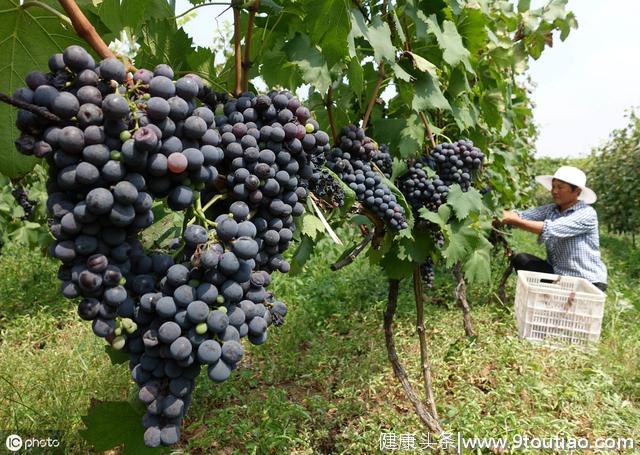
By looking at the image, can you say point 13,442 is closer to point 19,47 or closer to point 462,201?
point 19,47

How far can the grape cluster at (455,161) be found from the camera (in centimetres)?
223

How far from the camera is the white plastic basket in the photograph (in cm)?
415

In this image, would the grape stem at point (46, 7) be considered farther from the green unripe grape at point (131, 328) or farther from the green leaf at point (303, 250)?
the green leaf at point (303, 250)

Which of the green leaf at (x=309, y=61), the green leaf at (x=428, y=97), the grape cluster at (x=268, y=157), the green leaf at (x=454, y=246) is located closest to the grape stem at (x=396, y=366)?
the green leaf at (x=454, y=246)

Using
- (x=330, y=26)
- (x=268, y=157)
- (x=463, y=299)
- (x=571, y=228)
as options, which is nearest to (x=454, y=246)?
(x=330, y=26)

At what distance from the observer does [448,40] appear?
1771 millimetres

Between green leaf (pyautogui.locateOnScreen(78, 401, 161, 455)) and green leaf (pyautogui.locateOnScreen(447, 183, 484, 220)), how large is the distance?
1639mm

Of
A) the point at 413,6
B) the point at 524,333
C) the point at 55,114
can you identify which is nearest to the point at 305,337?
the point at 524,333

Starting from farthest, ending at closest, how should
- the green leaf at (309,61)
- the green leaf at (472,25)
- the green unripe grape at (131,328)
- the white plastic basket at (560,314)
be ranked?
the white plastic basket at (560,314)
the green leaf at (472,25)
the green leaf at (309,61)
the green unripe grape at (131,328)

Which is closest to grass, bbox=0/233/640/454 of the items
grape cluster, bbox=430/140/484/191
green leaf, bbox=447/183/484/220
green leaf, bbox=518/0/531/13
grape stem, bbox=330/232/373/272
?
grape stem, bbox=330/232/373/272

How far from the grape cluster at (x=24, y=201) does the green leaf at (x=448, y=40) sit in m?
4.54

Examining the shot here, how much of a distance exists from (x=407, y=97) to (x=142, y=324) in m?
1.50

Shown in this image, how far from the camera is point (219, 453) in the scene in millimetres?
2754

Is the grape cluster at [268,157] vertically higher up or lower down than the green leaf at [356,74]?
lower down
